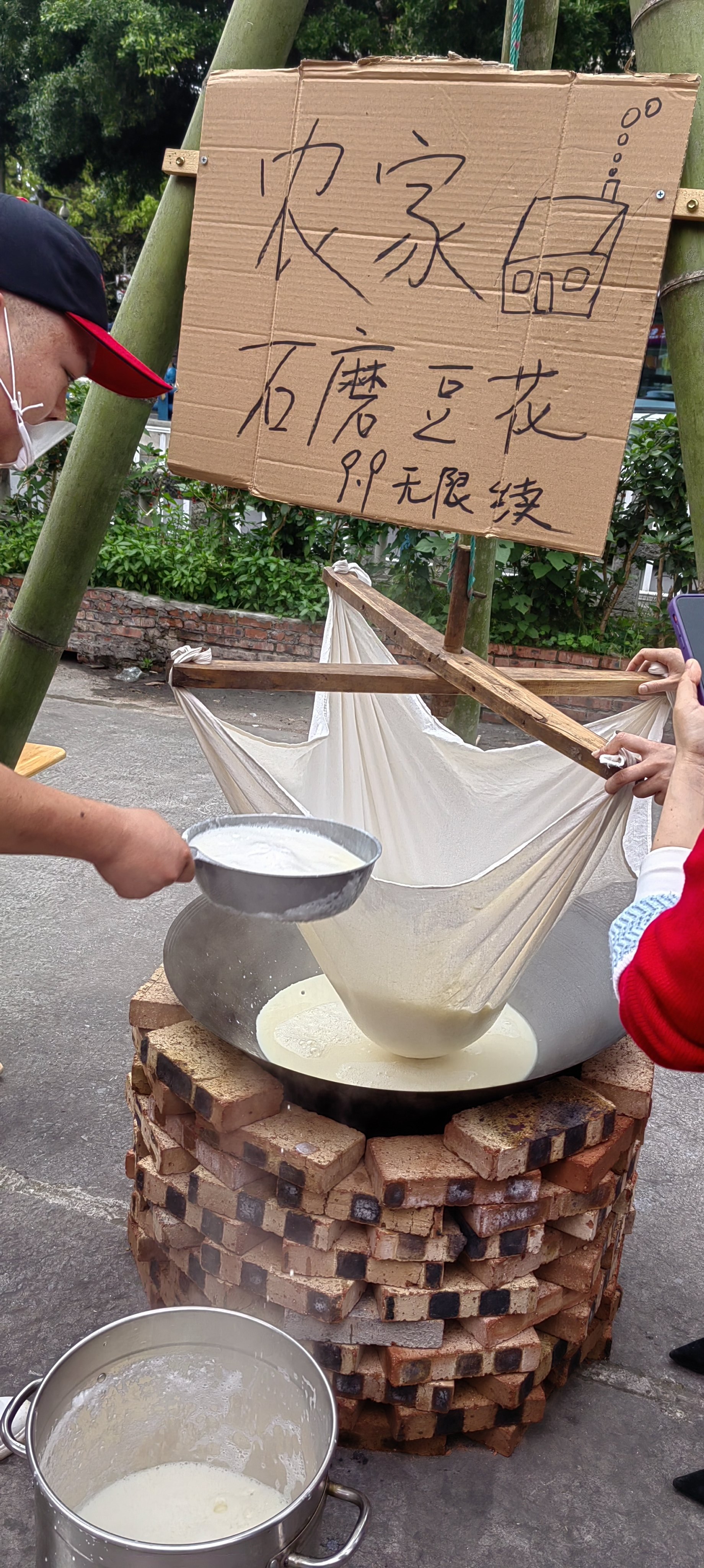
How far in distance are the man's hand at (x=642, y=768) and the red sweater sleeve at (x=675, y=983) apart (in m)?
0.32

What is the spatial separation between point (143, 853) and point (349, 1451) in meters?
1.19

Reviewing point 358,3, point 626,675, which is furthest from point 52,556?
point 358,3

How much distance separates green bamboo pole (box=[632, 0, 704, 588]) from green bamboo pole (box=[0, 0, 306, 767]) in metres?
0.65

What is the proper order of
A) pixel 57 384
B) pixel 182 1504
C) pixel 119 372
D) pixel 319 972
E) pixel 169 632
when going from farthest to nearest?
1. pixel 169 632
2. pixel 319 972
3. pixel 119 372
4. pixel 57 384
5. pixel 182 1504

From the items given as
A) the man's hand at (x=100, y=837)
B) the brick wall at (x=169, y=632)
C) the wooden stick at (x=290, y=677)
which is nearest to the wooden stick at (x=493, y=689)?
the wooden stick at (x=290, y=677)

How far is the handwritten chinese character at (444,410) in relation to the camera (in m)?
1.71

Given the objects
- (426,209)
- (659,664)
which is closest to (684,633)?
(659,664)

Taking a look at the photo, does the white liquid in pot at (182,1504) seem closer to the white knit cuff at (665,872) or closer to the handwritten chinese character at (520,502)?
the white knit cuff at (665,872)

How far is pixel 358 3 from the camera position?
12.0 m

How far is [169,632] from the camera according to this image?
721 centimetres

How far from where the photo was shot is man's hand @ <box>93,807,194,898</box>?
1380mm

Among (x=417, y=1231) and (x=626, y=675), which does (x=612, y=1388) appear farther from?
(x=626, y=675)

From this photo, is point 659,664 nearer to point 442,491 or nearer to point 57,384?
point 442,491

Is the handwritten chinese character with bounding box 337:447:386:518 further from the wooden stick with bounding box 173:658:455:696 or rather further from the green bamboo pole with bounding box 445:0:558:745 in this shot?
the green bamboo pole with bounding box 445:0:558:745
